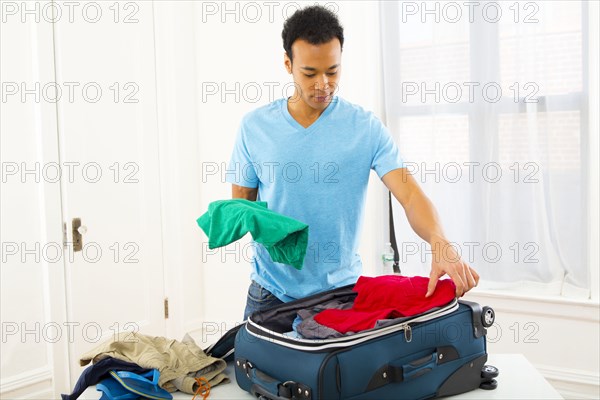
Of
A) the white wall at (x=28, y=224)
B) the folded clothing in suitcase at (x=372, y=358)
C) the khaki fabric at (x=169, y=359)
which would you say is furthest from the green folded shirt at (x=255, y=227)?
the white wall at (x=28, y=224)

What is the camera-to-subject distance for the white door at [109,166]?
2758 millimetres

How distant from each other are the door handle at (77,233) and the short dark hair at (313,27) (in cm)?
151

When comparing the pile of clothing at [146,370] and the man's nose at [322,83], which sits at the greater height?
the man's nose at [322,83]

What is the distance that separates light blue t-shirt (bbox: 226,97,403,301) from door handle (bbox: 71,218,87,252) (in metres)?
1.33

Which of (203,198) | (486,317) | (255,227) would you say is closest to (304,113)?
(255,227)

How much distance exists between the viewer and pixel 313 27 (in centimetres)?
167

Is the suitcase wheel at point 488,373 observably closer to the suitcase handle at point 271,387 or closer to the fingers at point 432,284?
the fingers at point 432,284

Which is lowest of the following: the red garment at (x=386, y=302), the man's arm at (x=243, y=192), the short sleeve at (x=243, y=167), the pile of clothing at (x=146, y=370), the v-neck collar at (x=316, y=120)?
the pile of clothing at (x=146, y=370)

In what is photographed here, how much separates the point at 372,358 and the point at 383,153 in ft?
2.17

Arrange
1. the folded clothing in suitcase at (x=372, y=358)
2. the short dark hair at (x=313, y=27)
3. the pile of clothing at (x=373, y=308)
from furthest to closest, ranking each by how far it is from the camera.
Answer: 1. the short dark hair at (x=313, y=27)
2. the pile of clothing at (x=373, y=308)
3. the folded clothing in suitcase at (x=372, y=358)

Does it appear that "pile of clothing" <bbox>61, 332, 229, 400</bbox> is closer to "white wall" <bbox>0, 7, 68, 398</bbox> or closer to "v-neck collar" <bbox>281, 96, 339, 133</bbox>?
"v-neck collar" <bbox>281, 96, 339, 133</bbox>

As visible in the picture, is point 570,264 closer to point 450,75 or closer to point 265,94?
point 450,75

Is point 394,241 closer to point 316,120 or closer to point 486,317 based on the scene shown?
point 316,120

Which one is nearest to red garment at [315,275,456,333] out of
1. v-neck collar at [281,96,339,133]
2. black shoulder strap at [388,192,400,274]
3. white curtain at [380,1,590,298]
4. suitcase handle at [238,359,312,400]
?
suitcase handle at [238,359,312,400]
